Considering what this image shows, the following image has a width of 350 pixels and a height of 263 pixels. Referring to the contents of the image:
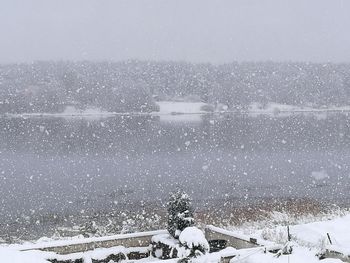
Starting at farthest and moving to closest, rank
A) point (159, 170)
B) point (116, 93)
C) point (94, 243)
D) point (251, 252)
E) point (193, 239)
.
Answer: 1. point (116, 93)
2. point (159, 170)
3. point (94, 243)
4. point (251, 252)
5. point (193, 239)

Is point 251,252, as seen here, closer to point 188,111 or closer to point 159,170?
point 159,170

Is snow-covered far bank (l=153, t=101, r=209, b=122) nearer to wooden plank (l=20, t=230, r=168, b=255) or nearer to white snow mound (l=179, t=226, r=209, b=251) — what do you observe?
wooden plank (l=20, t=230, r=168, b=255)

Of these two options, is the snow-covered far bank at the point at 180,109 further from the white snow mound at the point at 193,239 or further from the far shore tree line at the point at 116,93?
the white snow mound at the point at 193,239

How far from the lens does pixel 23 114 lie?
168 m

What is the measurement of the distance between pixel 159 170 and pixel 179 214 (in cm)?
4120

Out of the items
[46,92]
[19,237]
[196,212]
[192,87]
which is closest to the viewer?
[19,237]

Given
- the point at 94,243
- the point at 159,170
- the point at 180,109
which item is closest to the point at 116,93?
the point at 180,109

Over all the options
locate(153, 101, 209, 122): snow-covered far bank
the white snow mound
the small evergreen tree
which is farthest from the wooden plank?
locate(153, 101, 209, 122): snow-covered far bank

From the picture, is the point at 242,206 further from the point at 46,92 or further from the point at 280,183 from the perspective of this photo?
the point at 46,92

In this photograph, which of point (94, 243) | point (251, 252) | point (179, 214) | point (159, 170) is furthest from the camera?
point (159, 170)

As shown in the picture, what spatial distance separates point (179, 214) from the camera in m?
17.4

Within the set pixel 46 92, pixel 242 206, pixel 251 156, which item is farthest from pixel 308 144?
pixel 46 92

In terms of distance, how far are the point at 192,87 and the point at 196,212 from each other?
161450mm

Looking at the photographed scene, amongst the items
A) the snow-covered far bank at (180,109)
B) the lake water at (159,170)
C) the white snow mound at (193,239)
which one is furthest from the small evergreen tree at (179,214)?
the snow-covered far bank at (180,109)
